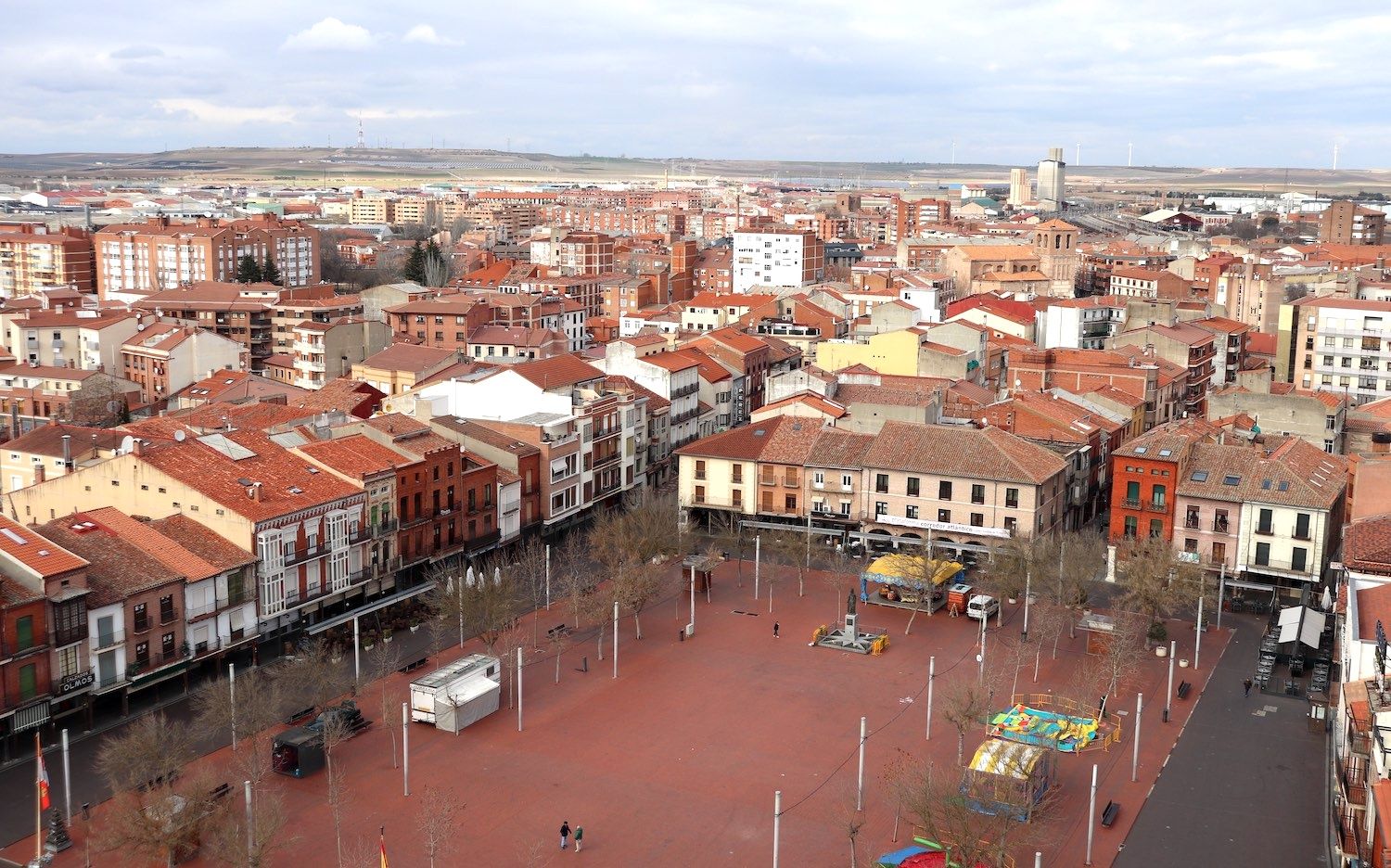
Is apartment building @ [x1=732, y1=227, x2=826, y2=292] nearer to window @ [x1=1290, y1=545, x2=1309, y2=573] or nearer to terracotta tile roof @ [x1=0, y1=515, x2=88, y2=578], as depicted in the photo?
window @ [x1=1290, y1=545, x2=1309, y2=573]

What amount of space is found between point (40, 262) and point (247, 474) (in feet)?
372

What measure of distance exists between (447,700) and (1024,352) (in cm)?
5063

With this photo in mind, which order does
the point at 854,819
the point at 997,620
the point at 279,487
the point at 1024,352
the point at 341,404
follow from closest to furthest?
the point at 854,819 → the point at 279,487 → the point at 997,620 → the point at 341,404 → the point at 1024,352

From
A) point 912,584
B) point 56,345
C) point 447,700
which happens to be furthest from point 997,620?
point 56,345

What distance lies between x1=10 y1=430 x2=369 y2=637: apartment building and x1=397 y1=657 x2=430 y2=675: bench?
12.8ft

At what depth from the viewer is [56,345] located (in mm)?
90312

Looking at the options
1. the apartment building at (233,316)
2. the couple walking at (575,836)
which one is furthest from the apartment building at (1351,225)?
the couple walking at (575,836)

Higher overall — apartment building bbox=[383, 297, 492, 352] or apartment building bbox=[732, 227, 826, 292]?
apartment building bbox=[732, 227, 826, 292]

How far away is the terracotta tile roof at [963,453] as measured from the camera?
52188 mm

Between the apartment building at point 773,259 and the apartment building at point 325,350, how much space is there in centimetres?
5983

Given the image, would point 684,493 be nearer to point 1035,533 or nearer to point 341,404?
point 1035,533

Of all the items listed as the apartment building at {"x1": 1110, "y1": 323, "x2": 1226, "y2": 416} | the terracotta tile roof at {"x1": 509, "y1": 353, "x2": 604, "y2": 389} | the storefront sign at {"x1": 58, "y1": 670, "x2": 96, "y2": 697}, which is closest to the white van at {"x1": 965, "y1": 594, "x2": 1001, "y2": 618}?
the terracotta tile roof at {"x1": 509, "y1": 353, "x2": 604, "y2": 389}

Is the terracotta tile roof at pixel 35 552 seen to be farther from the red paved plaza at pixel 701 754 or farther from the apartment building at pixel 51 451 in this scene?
the apartment building at pixel 51 451

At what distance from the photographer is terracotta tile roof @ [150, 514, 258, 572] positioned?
130ft
